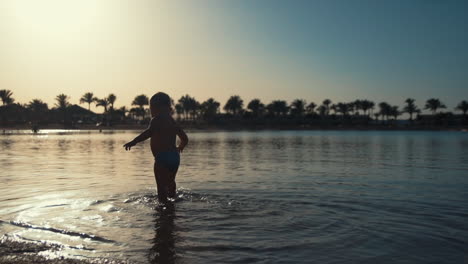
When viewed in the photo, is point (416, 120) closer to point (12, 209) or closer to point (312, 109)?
point (312, 109)

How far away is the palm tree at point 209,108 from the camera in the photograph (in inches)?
6476

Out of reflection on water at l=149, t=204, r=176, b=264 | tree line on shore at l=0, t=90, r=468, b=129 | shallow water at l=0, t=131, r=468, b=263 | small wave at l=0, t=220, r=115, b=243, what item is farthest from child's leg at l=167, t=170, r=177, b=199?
tree line on shore at l=0, t=90, r=468, b=129

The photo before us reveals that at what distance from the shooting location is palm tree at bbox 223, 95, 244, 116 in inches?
6809

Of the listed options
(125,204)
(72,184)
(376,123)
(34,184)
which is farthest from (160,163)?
(376,123)

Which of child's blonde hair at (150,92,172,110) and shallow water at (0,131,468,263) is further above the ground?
child's blonde hair at (150,92,172,110)

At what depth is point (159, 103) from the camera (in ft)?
24.8

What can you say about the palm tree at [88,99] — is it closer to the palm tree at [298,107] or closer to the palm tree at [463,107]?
the palm tree at [298,107]

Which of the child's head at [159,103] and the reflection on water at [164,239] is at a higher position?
the child's head at [159,103]

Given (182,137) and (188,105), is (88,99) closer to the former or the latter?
(188,105)

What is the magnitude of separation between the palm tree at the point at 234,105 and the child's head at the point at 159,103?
165084 mm

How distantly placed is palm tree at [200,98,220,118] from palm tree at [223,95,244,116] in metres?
4.63

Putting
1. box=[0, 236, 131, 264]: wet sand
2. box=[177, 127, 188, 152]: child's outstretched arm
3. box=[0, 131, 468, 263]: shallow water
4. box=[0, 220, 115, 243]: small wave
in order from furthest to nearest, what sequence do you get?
box=[177, 127, 188, 152]: child's outstretched arm, box=[0, 220, 115, 243]: small wave, box=[0, 131, 468, 263]: shallow water, box=[0, 236, 131, 264]: wet sand

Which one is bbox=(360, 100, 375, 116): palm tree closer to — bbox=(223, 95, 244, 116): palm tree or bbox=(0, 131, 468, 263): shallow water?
bbox=(223, 95, 244, 116): palm tree

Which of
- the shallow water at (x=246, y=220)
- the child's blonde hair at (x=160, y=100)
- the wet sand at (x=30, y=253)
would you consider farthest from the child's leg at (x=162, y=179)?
the wet sand at (x=30, y=253)
